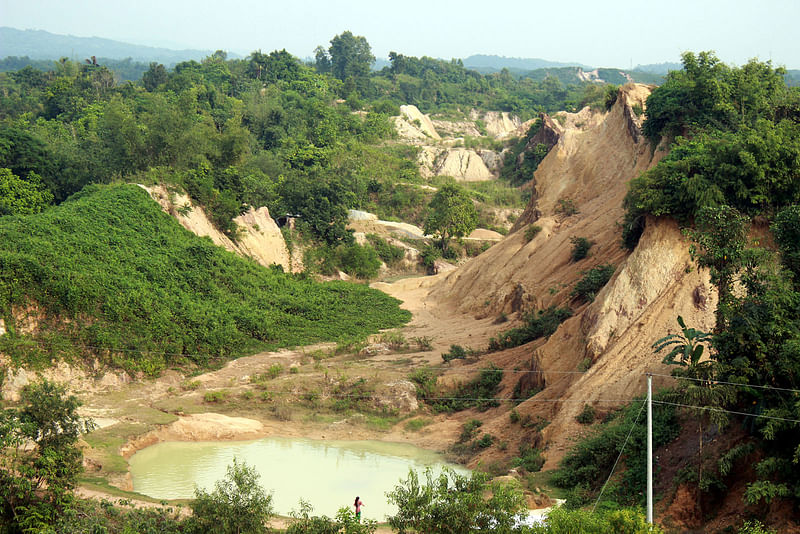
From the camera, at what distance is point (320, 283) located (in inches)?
1286

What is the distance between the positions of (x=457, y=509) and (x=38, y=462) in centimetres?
642

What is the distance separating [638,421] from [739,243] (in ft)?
11.6

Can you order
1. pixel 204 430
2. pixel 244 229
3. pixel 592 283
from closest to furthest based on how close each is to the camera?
1. pixel 204 430
2. pixel 592 283
3. pixel 244 229

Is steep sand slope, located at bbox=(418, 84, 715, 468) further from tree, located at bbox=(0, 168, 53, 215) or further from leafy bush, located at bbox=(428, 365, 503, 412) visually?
tree, located at bbox=(0, 168, 53, 215)

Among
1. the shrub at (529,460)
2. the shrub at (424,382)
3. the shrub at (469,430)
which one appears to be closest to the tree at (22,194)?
the shrub at (424,382)

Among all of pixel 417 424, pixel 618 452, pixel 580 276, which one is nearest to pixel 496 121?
pixel 580 276

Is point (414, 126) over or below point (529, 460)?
over

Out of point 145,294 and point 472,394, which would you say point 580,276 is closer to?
point 472,394

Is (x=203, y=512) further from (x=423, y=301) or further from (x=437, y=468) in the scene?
(x=423, y=301)

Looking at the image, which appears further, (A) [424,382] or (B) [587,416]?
(A) [424,382]

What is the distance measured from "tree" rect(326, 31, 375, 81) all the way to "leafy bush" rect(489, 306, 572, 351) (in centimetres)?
6814

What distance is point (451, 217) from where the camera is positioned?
40562 mm

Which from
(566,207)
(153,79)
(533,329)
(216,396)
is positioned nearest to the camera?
(216,396)

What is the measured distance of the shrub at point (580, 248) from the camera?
22609mm
